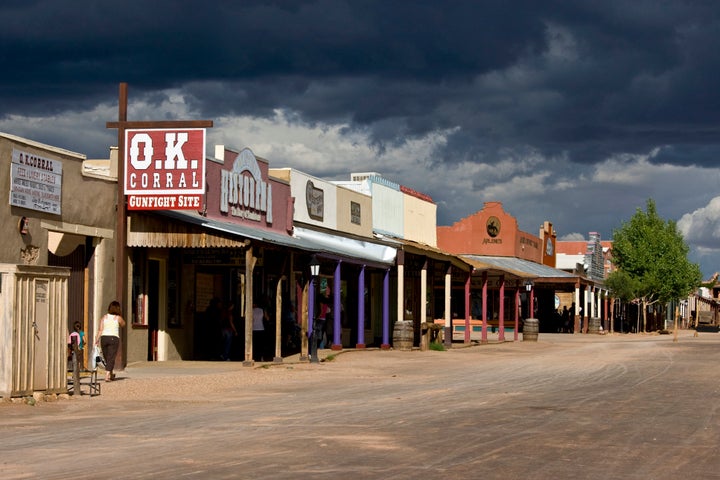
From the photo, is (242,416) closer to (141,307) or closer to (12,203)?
(12,203)

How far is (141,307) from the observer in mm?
26094

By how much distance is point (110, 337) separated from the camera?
20281 mm

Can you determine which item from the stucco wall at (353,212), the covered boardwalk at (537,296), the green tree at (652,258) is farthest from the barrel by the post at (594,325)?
the stucco wall at (353,212)

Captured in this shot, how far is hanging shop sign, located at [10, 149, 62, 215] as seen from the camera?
69.7 feet

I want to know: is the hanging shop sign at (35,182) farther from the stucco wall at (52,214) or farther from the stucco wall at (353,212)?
the stucco wall at (353,212)

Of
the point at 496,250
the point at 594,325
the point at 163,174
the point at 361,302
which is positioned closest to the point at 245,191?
the point at 361,302

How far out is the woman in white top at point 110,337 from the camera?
797 inches

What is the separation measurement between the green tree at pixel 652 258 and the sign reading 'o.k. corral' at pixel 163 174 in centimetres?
5779

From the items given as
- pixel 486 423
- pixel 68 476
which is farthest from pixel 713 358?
pixel 68 476

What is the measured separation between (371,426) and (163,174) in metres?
12.3

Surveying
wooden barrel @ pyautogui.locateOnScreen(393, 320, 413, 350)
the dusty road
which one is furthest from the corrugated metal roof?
the dusty road

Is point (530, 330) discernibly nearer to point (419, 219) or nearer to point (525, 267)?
point (419, 219)

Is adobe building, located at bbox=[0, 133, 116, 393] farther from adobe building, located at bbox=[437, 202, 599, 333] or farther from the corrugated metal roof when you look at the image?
adobe building, located at bbox=[437, 202, 599, 333]

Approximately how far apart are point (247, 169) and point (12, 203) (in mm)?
9959
